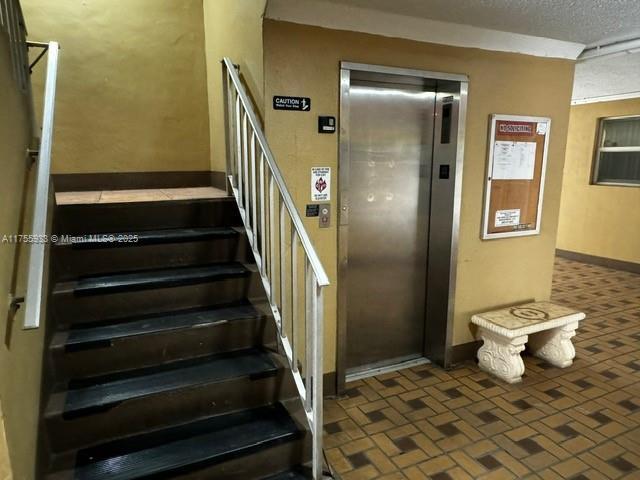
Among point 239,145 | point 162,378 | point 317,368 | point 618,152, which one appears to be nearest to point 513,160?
point 239,145

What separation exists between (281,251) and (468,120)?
1.83 meters

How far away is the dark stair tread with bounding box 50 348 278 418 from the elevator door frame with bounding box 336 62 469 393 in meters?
0.76

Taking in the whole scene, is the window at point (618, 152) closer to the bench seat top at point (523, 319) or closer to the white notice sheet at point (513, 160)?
the white notice sheet at point (513, 160)

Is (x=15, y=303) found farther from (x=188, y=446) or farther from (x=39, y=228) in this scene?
(x=188, y=446)

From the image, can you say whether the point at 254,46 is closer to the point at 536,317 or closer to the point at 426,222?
the point at 426,222

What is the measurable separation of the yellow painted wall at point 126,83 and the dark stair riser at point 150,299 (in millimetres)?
1564

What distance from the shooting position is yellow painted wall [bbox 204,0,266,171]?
7.58 ft

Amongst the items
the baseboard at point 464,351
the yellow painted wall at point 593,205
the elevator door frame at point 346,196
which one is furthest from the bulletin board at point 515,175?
the yellow painted wall at point 593,205

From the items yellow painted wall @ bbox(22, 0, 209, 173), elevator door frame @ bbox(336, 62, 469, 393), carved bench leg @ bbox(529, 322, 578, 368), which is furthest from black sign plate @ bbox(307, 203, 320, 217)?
carved bench leg @ bbox(529, 322, 578, 368)

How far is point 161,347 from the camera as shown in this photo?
2016 millimetres

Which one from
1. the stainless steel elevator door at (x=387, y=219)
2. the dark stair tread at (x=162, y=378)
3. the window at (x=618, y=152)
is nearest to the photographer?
the dark stair tread at (x=162, y=378)

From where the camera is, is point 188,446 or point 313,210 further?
point 313,210

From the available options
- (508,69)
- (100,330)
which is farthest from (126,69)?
(508,69)

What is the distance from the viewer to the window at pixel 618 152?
18.2ft
